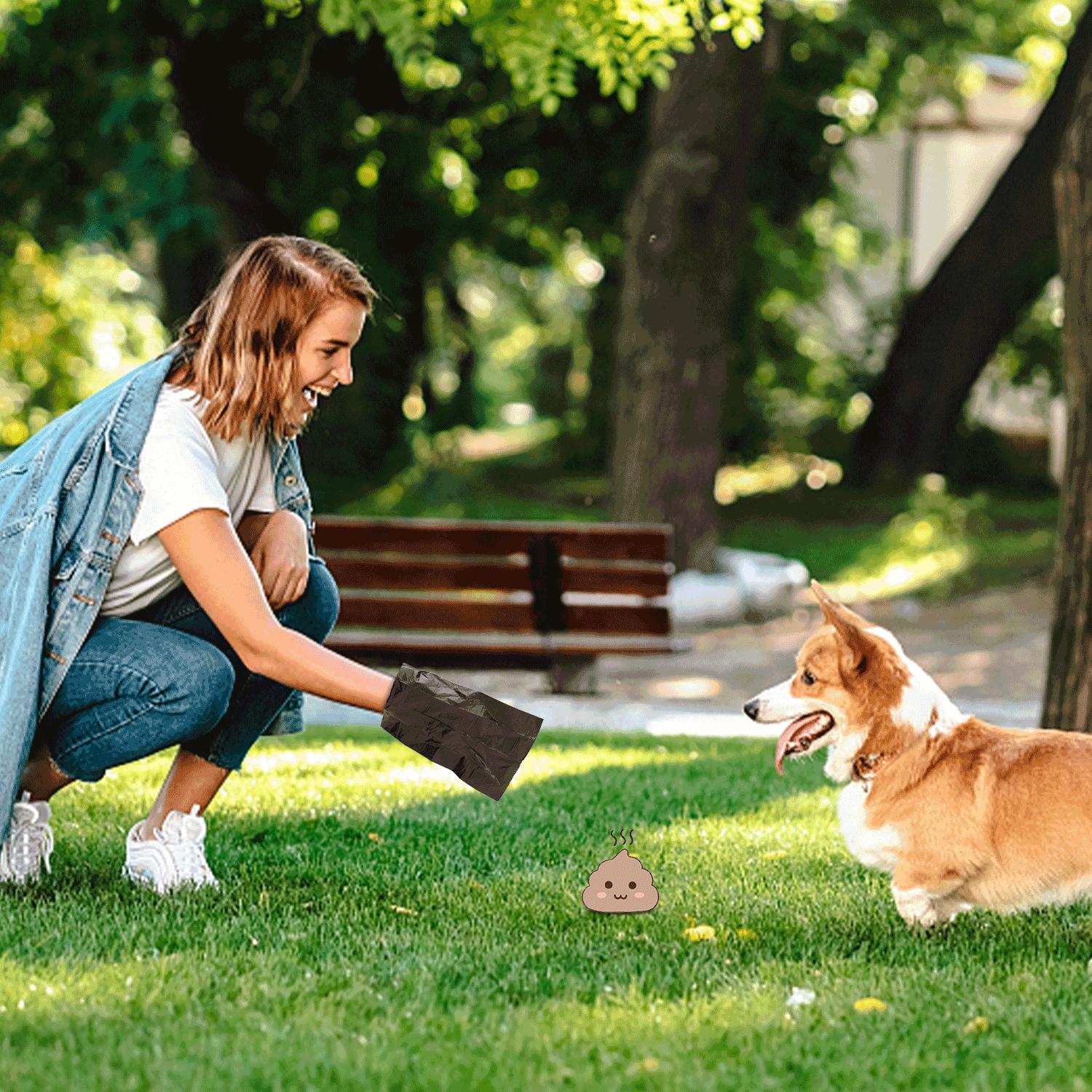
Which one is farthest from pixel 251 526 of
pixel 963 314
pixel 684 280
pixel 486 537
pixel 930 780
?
pixel 963 314

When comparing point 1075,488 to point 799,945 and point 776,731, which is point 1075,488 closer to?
point 776,731

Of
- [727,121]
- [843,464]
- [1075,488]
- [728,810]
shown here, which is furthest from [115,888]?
[843,464]

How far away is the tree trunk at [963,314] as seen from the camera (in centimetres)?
1552

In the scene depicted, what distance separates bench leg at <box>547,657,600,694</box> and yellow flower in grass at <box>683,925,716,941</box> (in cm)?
518

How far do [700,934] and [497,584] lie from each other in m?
5.02

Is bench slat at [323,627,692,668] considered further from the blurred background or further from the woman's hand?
the woman's hand

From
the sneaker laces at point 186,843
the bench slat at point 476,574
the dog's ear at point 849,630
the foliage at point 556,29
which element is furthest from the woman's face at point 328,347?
the bench slat at point 476,574

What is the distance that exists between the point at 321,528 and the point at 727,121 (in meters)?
5.32

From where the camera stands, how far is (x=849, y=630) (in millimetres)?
3961

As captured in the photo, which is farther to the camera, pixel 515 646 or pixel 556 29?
pixel 515 646

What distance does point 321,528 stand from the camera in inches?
347

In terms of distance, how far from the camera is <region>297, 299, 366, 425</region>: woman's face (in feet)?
12.9

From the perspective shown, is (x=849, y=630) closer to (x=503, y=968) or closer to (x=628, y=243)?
(x=503, y=968)

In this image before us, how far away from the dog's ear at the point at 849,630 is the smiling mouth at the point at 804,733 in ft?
0.52
